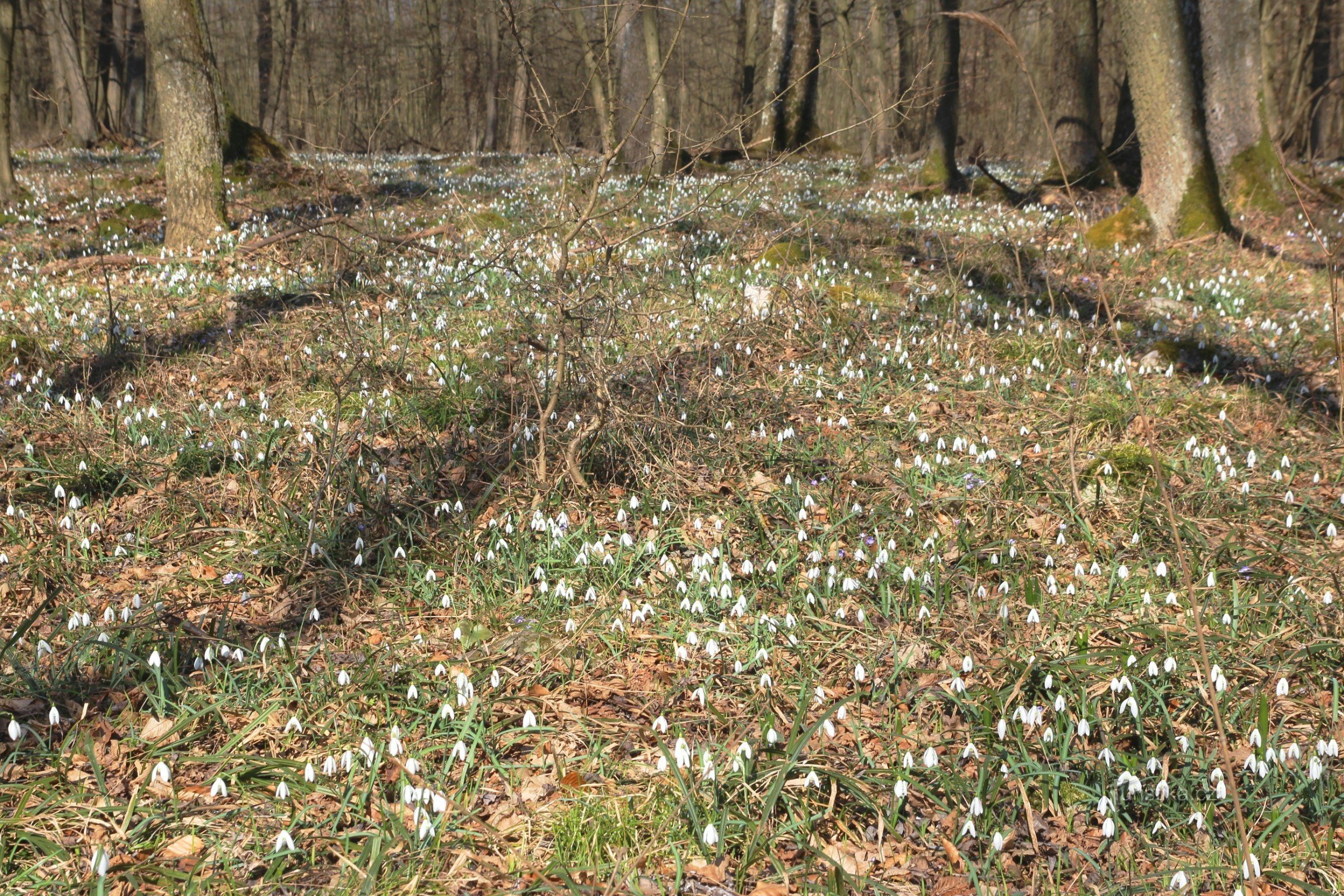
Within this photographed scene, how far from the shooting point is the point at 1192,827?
2893 mm

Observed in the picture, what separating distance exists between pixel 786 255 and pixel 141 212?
838 centimetres

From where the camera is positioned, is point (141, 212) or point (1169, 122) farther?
point (141, 212)

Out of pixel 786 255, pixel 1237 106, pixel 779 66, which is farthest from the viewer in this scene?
pixel 779 66

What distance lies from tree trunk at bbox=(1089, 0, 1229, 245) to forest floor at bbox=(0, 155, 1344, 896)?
205 centimetres

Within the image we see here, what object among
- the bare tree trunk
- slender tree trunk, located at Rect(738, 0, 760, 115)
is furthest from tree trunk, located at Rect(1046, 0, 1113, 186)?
the bare tree trunk

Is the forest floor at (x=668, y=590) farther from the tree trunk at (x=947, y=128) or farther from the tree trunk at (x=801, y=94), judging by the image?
the tree trunk at (x=801, y=94)

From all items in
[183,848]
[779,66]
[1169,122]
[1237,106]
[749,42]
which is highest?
[749,42]

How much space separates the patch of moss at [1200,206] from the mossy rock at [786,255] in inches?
161

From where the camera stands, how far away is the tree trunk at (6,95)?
11602 millimetres

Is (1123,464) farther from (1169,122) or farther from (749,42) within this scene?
(749,42)

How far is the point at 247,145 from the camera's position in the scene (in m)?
14.1

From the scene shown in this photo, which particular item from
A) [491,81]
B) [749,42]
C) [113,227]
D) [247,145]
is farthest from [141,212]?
[491,81]

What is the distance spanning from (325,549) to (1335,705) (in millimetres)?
4183

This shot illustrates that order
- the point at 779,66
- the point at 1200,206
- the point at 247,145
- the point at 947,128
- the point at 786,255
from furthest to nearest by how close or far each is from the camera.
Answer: the point at 779,66 → the point at 947,128 → the point at 247,145 → the point at 1200,206 → the point at 786,255
